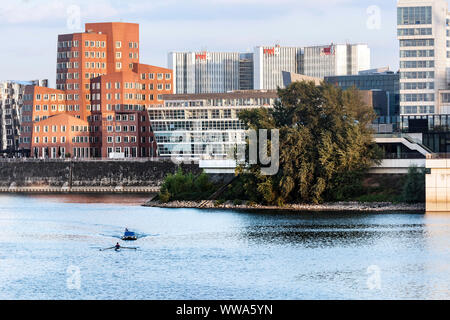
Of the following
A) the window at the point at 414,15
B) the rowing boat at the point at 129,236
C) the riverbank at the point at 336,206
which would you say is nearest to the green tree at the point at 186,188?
the riverbank at the point at 336,206

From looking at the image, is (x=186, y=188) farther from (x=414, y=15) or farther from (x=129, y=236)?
(x=414, y=15)

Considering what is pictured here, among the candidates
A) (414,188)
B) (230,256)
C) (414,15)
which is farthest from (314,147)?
(414,15)

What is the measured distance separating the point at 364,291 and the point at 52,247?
37510 mm

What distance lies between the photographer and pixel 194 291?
233ft

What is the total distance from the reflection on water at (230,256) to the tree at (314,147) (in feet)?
24.8

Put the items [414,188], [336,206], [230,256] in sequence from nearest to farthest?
1. [230,256]
2. [414,188]
3. [336,206]

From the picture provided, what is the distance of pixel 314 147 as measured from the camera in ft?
441

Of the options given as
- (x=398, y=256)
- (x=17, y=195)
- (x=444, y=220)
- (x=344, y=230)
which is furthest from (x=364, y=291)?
(x=17, y=195)

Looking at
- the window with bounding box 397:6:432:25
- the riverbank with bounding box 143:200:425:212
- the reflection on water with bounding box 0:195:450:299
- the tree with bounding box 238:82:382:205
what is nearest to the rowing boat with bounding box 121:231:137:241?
the reflection on water with bounding box 0:195:450:299

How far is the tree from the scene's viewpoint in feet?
437

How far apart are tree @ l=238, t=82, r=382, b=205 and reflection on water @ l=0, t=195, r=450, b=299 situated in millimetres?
7548

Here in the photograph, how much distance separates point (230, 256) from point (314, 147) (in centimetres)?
4822

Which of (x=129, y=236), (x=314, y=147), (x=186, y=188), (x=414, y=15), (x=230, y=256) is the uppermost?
(x=414, y=15)

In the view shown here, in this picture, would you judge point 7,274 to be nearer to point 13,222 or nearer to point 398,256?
point 398,256
